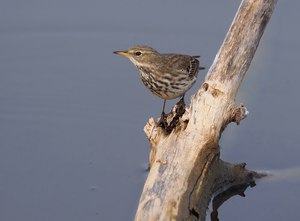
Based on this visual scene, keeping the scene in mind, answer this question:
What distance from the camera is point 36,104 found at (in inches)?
356

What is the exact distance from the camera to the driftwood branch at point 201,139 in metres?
6.01

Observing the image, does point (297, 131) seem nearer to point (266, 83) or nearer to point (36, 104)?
point (266, 83)

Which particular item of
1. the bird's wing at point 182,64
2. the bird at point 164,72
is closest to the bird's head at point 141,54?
the bird at point 164,72

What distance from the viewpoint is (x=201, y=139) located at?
654 centimetres

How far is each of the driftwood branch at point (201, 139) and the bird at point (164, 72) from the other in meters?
0.78

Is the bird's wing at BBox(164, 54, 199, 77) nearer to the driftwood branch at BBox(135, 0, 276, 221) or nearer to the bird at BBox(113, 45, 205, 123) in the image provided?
the bird at BBox(113, 45, 205, 123)

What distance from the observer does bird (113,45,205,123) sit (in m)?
7.77

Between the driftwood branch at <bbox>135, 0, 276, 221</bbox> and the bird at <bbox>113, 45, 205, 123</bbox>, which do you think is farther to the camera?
the bird at <bbox>113, 45, 205, 123</bbox>

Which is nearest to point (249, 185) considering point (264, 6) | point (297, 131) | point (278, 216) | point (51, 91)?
point (278, 216)

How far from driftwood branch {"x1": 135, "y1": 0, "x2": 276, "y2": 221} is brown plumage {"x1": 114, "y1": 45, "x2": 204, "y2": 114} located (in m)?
0.78

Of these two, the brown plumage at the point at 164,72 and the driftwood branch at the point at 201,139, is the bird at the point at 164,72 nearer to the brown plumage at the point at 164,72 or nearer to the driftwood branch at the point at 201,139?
the brown plumage at the point at 164,72

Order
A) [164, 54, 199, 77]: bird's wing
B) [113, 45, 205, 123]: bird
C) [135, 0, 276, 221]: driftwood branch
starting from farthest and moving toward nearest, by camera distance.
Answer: [164, 54, 199, 77]: bird's wing, [113, 45, 205, 123]: bird, [135, 0, 276, 221]: driftwood branch

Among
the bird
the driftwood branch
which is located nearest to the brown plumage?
the bird

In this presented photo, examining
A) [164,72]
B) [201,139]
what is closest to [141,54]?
[164,72]
